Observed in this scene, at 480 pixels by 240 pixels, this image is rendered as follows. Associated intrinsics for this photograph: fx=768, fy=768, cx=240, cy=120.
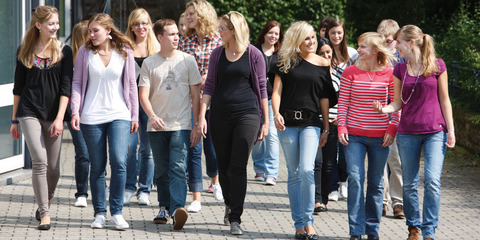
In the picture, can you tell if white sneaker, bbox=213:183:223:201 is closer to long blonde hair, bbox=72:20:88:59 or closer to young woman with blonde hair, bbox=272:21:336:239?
young woman with blonde hair, bbox=272:21:336:239

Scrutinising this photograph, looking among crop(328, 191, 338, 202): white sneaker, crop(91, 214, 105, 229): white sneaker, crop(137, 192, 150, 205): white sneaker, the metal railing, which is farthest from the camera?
the metal railing

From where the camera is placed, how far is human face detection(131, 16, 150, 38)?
7859 mm

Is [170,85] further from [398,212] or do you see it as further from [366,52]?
[398,212]

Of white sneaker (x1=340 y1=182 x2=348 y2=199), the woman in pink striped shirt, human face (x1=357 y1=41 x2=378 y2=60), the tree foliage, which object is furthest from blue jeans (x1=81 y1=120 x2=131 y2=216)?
the tree foliage

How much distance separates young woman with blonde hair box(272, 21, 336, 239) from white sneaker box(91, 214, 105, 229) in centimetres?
166

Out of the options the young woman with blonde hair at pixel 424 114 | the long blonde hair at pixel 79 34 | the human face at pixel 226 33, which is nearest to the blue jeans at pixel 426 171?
the young woman with blonde hair at pixel 424 114

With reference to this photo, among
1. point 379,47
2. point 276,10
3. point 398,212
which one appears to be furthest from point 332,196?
point 276,10

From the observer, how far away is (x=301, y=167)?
257 inches

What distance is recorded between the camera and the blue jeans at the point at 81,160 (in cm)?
770

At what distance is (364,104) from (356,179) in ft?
2.06

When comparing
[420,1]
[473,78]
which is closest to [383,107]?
[473,78]

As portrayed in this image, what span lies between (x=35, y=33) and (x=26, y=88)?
19.5 inches

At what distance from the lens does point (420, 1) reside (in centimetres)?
2164

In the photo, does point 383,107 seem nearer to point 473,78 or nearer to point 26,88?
point 26,88
